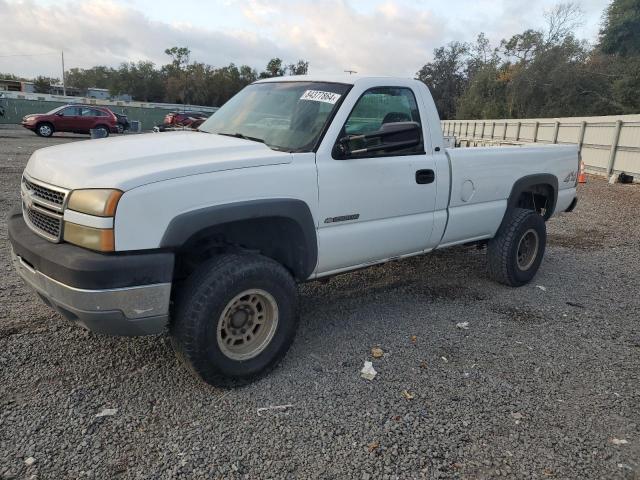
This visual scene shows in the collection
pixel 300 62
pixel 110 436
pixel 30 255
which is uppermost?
pixel 300 62

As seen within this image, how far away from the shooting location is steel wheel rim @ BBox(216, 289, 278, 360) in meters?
3.07

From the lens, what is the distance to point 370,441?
2.70 meters

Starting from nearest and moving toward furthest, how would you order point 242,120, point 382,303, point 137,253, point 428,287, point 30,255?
1. point 137,253
2. point 30,255
3. point 242,120
4. point 382,303
5. point 428,287

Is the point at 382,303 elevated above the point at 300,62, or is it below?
below

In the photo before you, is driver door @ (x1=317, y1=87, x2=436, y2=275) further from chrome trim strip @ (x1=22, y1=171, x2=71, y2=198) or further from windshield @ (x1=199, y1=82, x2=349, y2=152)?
chrome trim strip @ (x1=22, y1=171, x2=71, y2=198)

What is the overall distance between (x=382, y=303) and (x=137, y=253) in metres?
2.64

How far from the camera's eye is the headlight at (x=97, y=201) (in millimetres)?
2512

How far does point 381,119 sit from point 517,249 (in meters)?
2.21

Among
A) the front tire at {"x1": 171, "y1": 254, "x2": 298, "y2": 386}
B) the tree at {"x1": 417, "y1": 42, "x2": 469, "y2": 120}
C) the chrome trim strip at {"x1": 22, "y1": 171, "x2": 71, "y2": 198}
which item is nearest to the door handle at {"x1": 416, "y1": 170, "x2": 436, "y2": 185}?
the front tire at {"x1": 171, "y1": 254, "x2": 298, "y2": 386}

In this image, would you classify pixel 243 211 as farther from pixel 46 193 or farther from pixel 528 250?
pixel 528 250

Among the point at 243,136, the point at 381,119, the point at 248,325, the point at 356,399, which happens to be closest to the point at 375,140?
the point at 381,119

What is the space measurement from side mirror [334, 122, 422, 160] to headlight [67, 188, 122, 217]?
4.93ft

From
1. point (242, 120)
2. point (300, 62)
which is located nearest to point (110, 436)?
point (242, 120)

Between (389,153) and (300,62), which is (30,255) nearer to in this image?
(389,153)
